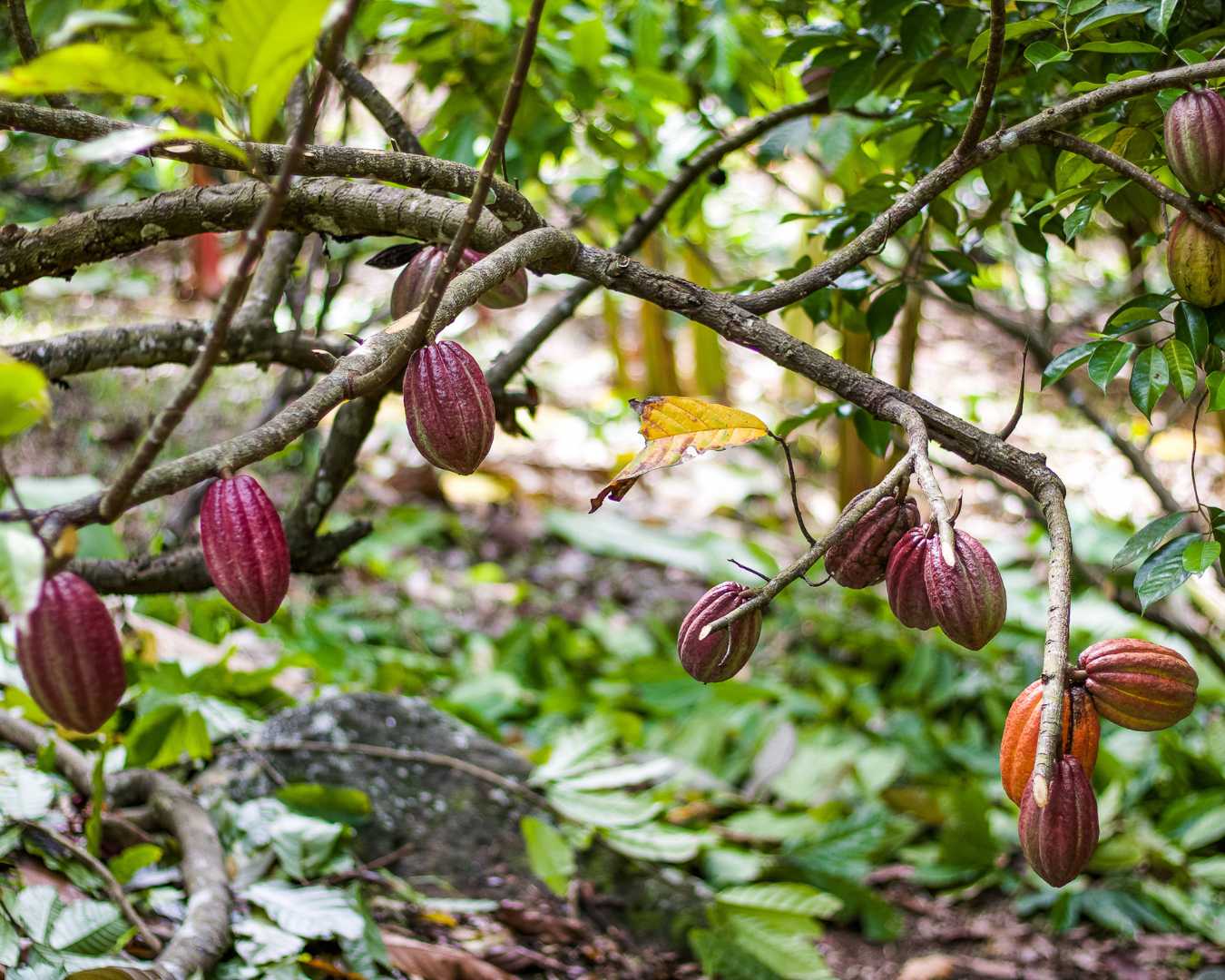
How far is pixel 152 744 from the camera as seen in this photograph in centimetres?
183

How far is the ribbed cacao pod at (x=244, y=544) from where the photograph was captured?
0.85 meters

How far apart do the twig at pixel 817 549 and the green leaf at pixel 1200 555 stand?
1.08 ft

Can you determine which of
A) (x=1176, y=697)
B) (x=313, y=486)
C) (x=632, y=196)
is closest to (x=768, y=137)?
(x=632, y=196)

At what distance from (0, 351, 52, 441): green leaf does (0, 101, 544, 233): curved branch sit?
43cm

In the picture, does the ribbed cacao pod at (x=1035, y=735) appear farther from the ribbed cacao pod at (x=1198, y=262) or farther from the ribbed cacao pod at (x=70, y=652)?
the ribbed cacao pod at (x=70, y=652)

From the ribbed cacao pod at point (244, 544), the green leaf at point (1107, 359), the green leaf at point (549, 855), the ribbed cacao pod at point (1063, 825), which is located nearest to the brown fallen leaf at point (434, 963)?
the green leaf at point (549, 855)

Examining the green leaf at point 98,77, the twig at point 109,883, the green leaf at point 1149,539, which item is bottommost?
the twig at point 109,883

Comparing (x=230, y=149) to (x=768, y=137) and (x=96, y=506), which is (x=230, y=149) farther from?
(x=768, y=137)

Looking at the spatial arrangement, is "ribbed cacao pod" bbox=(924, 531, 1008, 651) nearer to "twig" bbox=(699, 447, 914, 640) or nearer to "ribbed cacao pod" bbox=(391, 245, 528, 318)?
"twig" bbox=(699, 447, 914, 640)

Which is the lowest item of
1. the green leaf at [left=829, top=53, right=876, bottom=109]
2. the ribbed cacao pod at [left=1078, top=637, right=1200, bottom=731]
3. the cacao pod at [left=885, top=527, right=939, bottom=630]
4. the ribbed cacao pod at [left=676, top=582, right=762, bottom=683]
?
the ribbed cacao pod at [left=676, top=582, right=762, bottom=683]

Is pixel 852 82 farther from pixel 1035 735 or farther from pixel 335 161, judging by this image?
pixel 1035 735

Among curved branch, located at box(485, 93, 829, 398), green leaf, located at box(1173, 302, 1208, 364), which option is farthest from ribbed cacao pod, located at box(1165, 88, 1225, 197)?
curved branch, located at box(485, 93, 829, 398)

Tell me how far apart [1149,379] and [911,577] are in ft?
1.39

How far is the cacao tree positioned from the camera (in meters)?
0.76
